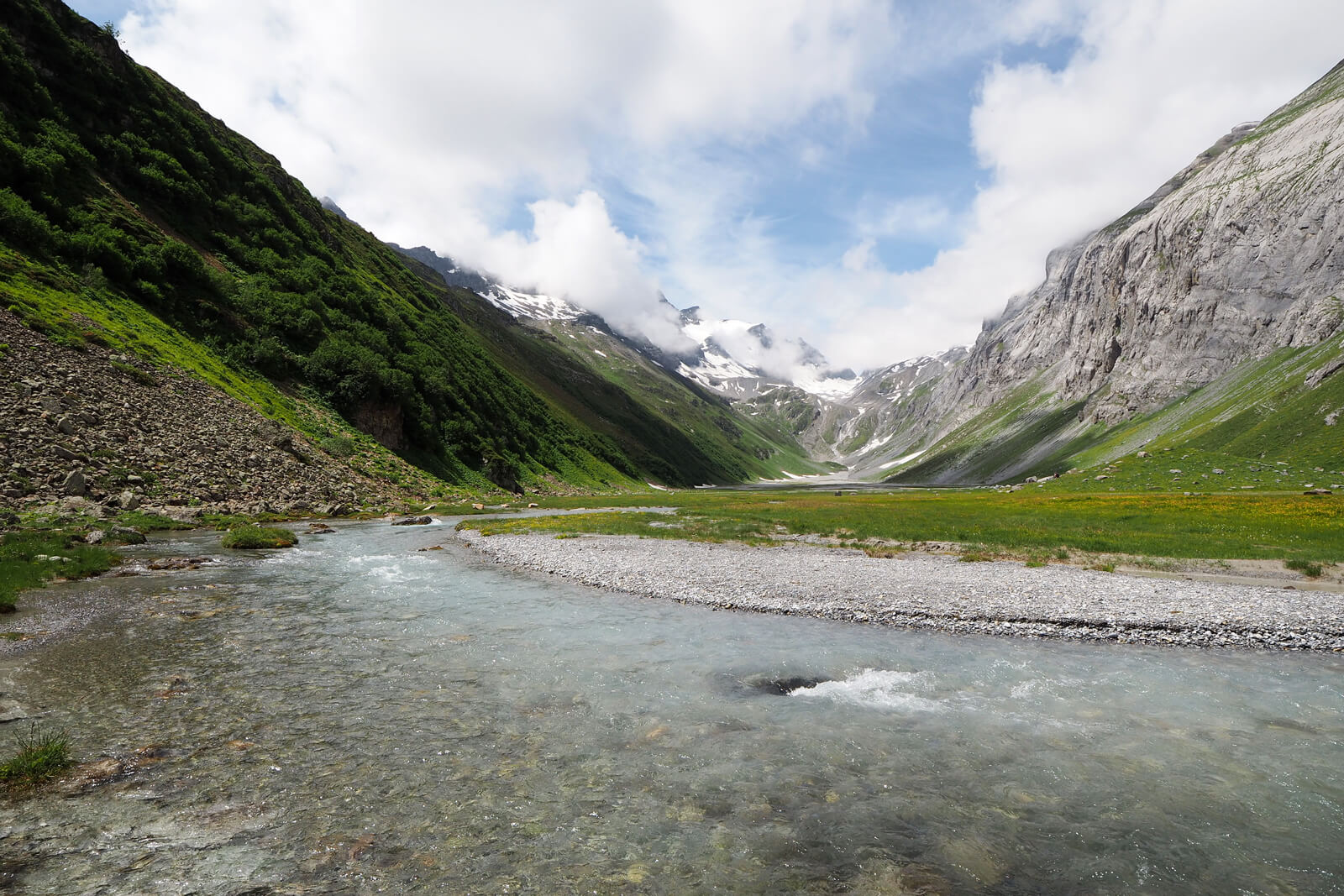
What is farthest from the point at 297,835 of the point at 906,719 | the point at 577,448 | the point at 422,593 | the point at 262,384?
the point at 577,448

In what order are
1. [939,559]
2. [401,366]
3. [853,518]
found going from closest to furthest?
[939,559], [853,518], [401,366]

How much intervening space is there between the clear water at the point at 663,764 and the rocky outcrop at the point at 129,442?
20782mm

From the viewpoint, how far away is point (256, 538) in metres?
31.8

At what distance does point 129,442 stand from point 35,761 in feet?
122

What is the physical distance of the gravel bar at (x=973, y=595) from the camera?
798 inches

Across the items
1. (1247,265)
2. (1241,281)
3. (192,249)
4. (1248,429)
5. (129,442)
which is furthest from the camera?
(1247,265)

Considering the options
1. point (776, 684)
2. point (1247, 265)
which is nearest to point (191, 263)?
point (776, 684)

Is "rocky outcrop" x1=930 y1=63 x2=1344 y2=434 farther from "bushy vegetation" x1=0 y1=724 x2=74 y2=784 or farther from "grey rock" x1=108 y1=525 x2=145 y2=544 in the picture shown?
"grey rock" x1=108 y1=525 x2=145 y2=544

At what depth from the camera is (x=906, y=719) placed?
43.8 feet

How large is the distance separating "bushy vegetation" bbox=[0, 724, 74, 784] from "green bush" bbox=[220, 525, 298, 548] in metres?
24.4

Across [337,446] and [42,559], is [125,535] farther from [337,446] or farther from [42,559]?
[337,446]

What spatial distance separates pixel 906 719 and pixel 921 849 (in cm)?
508

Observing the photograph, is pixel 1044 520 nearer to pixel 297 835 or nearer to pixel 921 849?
pixel 921 849

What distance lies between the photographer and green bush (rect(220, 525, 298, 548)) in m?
31.0
